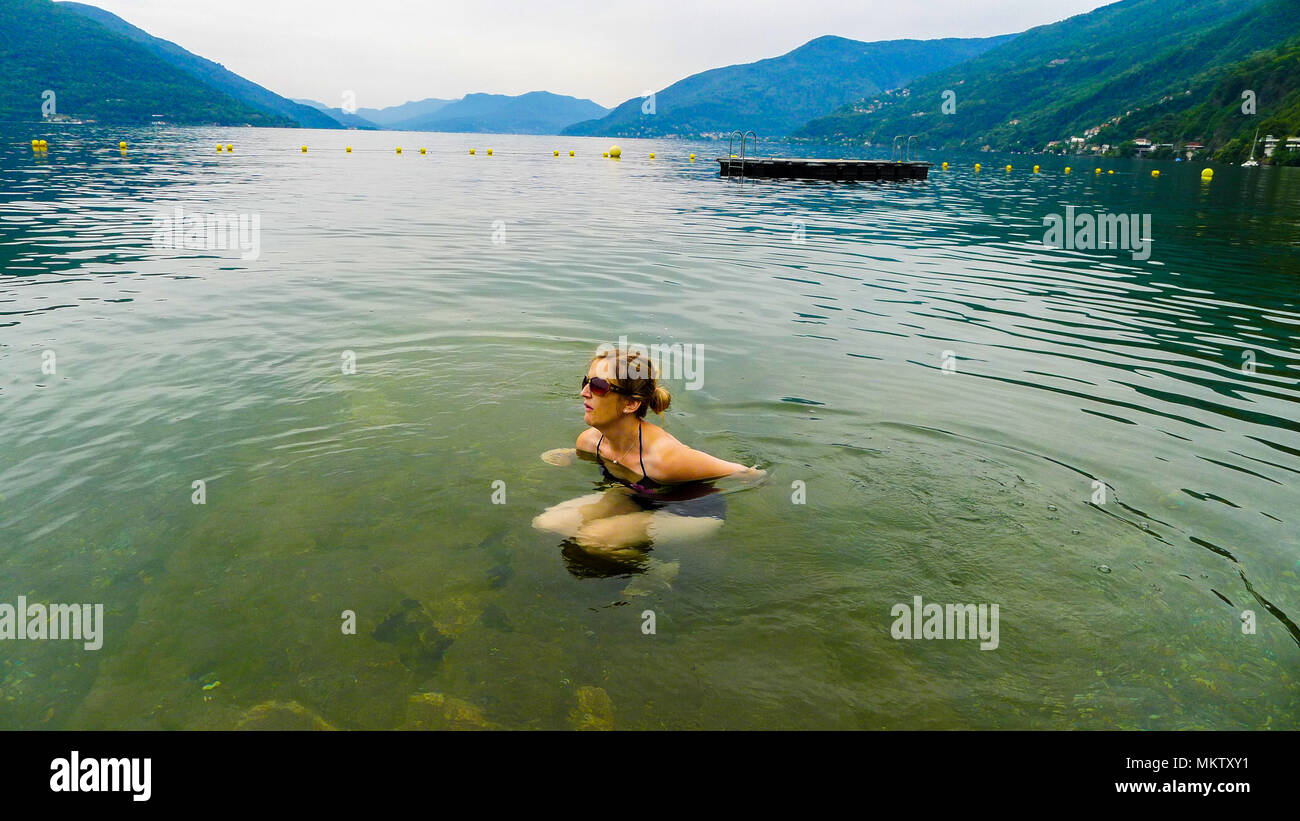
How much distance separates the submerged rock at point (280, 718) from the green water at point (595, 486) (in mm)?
25

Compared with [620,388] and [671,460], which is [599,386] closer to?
[620,388]

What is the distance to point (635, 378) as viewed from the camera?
20.3 feet

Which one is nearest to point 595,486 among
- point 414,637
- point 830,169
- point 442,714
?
point 414,637

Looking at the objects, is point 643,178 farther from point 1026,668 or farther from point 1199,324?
point 1026,668

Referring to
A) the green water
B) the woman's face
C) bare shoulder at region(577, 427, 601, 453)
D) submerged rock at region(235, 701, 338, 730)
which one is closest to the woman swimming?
the woman's face

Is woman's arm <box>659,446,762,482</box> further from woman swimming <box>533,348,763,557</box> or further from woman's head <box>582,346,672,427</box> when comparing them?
woman's head <box>582,346,672,427</box>

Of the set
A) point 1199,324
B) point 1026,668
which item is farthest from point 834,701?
point 1199,324

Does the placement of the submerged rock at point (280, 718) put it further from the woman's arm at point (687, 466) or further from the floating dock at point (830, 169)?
the floating dock at point (830, 169)

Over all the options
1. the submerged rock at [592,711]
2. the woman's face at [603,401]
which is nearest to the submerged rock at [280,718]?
the submerged rock at [592,711]

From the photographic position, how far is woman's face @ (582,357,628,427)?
6.12 m

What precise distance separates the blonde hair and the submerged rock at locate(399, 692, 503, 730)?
2.91m
